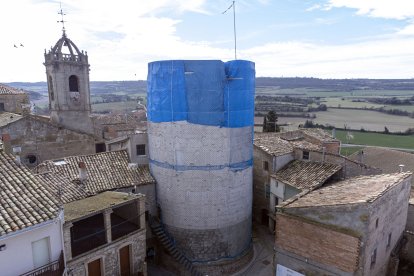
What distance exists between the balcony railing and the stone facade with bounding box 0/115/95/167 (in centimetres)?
1734

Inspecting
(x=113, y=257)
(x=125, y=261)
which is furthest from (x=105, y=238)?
(x=125, y=261)

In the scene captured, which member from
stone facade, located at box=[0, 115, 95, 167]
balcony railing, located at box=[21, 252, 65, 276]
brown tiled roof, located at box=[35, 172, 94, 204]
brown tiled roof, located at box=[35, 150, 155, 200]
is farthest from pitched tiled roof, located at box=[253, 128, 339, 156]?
balcony railing, located at box=[21, 252, 65, 276]

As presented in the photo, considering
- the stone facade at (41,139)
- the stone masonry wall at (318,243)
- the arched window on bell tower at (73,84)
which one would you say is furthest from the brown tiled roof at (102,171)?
the arched window on bell tower at (73,84)

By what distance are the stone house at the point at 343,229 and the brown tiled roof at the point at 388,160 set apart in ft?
64.2

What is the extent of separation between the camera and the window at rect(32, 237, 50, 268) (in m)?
14.3

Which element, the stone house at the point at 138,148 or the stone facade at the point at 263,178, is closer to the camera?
the stone house at the point at 138,148

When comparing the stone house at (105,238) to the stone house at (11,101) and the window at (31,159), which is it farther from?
the stone house at (11,101)

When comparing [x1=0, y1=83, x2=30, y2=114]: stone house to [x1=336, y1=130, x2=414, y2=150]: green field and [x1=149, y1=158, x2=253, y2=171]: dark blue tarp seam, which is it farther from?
[x1=336, y1=130, x2=414, y2=150]: green field

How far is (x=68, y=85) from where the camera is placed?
3416 centimetres

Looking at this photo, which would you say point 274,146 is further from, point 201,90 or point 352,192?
point 352,192

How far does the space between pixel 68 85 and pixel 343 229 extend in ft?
96.3

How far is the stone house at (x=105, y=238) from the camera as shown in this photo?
17.2 metres

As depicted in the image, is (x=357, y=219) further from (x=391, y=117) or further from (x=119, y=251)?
(x=391, y=117)

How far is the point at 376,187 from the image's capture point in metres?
17.2
